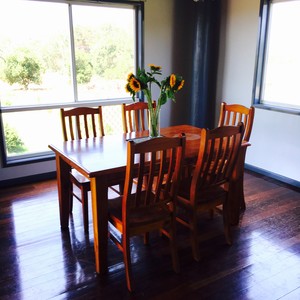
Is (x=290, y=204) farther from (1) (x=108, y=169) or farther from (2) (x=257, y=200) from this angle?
(1) (x=108, y=169)

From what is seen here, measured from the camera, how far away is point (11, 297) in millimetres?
1920

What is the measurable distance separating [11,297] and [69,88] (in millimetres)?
2528

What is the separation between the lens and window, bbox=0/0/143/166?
3.43 meters

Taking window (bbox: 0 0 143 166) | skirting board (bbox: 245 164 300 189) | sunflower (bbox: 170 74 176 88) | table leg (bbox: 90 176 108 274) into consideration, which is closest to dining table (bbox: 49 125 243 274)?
table leg (bbox: 90 176 108 274)

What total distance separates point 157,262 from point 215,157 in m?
0.85

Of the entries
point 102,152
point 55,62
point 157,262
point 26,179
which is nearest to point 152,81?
point 102,152

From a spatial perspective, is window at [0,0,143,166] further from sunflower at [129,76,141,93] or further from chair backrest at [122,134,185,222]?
chair backrest at [122,134,185,222]

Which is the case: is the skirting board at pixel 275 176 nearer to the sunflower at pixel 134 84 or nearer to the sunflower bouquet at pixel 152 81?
the sunflower bouquet at pixel 152 81

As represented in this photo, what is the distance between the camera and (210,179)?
2.28 metres

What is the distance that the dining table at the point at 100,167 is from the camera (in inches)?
78.2

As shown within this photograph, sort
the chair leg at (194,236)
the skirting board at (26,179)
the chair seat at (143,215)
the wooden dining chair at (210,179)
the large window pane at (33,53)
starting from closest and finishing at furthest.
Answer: the chair seat at (143,215) < the wooden dining chair at (210,179) < the chair leg at (194,236) < the large window pane at (33,53) < the skirting board at (26,179)

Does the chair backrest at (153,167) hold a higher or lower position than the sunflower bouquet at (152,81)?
lower

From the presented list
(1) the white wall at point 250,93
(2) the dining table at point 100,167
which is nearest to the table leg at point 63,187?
(2) the dining table at point 100,167

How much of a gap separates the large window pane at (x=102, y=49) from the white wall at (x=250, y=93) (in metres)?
1.26
